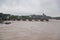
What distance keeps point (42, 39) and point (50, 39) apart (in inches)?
32.7

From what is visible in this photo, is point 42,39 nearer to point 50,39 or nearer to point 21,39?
point 50,39

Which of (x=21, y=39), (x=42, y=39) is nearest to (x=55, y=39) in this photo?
(x=42, y=39)

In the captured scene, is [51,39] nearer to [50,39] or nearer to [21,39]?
[50,39]

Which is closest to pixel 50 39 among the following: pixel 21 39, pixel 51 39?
pixel 51 39

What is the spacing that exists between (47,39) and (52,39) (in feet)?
1.79

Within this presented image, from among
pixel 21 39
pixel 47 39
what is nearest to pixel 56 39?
pixel 47 39

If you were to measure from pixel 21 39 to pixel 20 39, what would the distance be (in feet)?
0.33

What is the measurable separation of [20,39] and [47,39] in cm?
276

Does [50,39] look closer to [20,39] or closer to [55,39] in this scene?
[55,39]

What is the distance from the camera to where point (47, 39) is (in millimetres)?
13461

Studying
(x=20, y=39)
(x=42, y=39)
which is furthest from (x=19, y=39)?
(x=42, y=39)

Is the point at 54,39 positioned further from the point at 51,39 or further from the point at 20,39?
the point at 20,39

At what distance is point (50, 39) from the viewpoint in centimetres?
1359

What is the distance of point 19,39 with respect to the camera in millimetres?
13211
